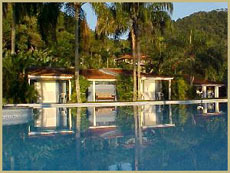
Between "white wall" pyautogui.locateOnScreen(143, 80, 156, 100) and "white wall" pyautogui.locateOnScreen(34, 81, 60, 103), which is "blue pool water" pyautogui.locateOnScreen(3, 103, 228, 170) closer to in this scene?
"white wall" pyautogui.locateOnScreen(34, 81, 60, 103)

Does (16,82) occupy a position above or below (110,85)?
above

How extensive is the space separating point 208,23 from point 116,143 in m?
53.4

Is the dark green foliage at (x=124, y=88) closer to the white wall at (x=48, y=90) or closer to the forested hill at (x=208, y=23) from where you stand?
the white wall at (x=48, y=90)

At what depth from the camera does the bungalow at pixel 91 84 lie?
992 inches

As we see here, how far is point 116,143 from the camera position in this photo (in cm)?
1064

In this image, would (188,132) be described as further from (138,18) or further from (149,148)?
(138,18)

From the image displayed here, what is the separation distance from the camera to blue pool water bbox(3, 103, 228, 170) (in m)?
7.80

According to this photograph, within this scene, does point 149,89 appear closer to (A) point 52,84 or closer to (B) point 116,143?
(A) point 52,84

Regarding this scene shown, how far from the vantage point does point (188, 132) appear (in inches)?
504

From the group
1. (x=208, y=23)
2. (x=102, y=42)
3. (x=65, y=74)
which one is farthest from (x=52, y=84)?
(x=208, y=23)

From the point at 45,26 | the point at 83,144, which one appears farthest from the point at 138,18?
the point at 83,144

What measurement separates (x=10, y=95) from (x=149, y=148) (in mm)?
14823

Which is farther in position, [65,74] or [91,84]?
[91,84]

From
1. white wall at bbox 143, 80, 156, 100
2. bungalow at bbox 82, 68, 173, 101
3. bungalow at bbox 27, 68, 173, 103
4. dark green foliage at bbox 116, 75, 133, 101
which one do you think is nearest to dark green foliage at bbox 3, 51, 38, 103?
bungalow at bbox 27, 68, 173, 103
